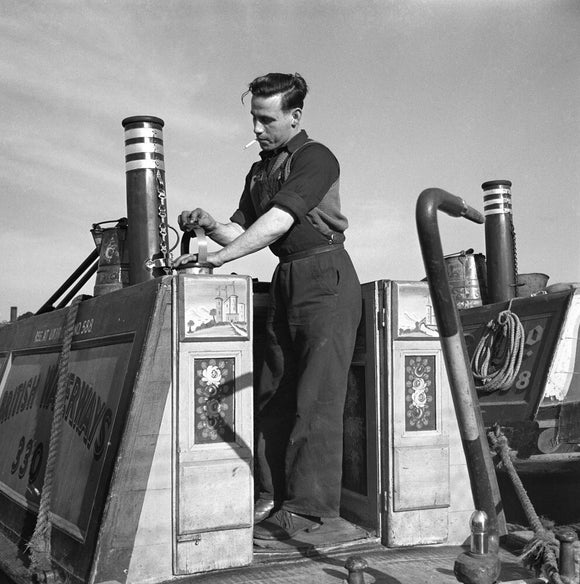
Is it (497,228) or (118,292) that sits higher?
(497,228)

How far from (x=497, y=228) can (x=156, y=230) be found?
5.01m

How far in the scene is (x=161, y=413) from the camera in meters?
2.64

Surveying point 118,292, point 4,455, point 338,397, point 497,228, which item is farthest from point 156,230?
point 497,228

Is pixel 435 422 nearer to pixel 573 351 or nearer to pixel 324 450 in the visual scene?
pixel 324 450

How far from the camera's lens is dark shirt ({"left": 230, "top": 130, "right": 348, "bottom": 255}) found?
3.00m

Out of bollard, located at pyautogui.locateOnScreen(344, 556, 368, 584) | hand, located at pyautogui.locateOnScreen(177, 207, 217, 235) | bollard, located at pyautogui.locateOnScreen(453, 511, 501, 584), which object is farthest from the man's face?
bollard, located at pyautogui.locateOnScreen(453, 511, 501, 584)

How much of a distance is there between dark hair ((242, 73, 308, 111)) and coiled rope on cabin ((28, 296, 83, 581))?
120cm

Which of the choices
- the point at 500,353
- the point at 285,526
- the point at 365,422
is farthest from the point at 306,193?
the point at 500,353

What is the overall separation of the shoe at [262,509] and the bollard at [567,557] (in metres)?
1.49

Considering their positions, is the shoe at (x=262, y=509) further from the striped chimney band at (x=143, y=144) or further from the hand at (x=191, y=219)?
the striped chimney band at (x=143, y=144)

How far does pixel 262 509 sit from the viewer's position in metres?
3.24

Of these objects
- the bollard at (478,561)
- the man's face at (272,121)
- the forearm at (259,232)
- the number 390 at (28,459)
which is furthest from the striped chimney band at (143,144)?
the bollard at (478,561)

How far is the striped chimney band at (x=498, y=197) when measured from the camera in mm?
9312

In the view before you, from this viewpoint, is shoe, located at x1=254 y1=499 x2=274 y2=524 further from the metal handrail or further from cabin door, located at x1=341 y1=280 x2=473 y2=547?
the metal handrail
